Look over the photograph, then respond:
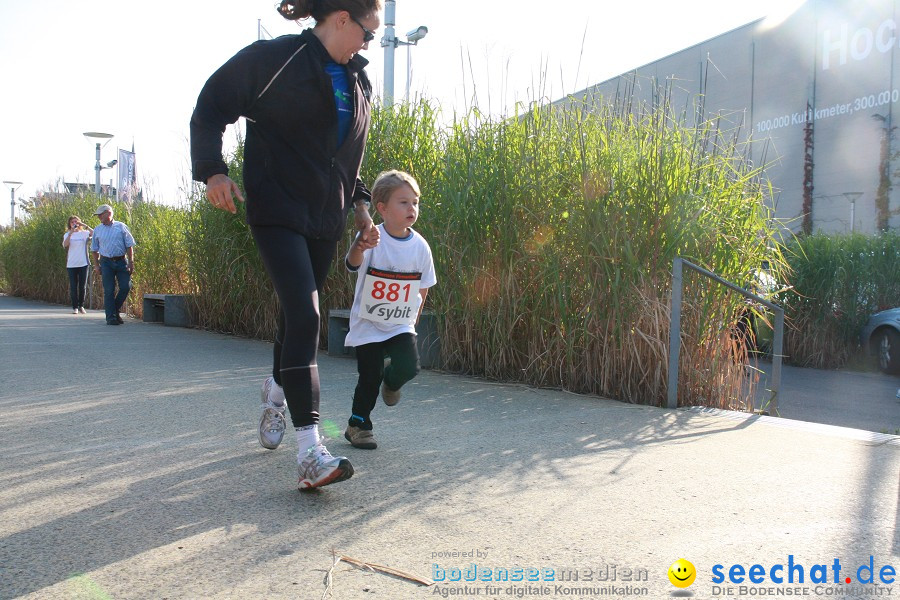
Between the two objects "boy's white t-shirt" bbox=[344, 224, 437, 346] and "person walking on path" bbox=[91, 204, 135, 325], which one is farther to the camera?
"person walking on path" bbox=[91, 204, 135, 325]

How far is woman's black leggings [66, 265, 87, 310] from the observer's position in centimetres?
1524

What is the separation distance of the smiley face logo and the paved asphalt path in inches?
1.1

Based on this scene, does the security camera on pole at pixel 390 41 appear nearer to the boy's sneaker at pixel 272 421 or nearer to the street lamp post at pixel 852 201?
the boy's sneaker at pixel 272 421

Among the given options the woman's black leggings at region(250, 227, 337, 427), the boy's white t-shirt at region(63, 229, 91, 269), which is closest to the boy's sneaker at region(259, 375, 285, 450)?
the woman's black leggings at region(250, 227, 337, 427)

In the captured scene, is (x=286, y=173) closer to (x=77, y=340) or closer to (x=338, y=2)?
(x=338, y=2)

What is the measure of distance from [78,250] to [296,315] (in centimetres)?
1391

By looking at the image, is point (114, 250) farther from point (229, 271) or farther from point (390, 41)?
point (390, 41)

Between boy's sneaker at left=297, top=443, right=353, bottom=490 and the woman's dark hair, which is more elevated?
the woman's dark hair

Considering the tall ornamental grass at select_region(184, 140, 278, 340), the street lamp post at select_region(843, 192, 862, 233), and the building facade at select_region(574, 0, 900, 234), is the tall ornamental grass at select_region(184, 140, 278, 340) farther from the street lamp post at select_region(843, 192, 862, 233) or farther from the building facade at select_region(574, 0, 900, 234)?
the street lamp post at select_region(843, 192, 862, 233)

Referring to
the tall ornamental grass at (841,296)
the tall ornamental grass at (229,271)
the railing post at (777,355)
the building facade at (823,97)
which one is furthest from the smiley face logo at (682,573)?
the building facade at (823,97)

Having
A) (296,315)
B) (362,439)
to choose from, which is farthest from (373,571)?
(362,439)

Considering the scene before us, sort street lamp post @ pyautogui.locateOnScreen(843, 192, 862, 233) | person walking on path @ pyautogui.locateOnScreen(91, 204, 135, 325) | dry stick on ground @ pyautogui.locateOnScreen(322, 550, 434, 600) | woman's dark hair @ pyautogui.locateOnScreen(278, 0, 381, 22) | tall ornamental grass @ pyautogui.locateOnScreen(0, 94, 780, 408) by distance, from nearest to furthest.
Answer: dry stick on ground @ pyautogui.locateOnScreen(322, 550, 434, 600) → woman's dark hair @ pyautogui.locateOnScreen(278, 0, 381, 22) → tall ornamental grass @ pyautogui.locateOnScreen(0, 94, 780, 408) → person walking on path @ pyautogui.locateOnScreen(91, 204, 135, 325) → street lamp post @ pyautogui.locateOnScreen(843, 192, 862, 233)

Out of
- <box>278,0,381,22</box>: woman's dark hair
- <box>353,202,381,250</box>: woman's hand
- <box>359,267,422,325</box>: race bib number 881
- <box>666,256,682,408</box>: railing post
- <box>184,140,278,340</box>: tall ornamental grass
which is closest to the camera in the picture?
<box>278,0,381,22</box>: woman's dark hair

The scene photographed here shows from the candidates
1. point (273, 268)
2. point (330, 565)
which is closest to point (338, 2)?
point (273, 268)
